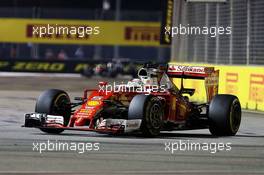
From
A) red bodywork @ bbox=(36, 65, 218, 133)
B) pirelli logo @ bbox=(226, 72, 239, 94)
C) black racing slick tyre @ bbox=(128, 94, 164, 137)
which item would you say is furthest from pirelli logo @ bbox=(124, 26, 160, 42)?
black racing slick tyre @ bbox=(128, 94, 164, 137)

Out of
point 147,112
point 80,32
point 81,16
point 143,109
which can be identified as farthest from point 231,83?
point 81,16

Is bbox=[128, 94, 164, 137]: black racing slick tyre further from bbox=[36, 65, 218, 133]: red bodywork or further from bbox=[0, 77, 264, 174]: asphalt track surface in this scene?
bbox=[36, 65, 218, 133]: red bodywork

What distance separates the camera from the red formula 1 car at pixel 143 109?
1237 centimetres

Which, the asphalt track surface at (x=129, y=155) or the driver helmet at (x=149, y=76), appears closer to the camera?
the asphalt track surface at (x=129, y=155)

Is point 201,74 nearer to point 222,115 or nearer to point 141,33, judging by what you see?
point 222,115

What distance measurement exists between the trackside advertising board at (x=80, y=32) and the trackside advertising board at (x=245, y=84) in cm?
2154

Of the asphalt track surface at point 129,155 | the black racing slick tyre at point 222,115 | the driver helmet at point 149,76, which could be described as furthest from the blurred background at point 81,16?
the asphalt track surface at point 129,155

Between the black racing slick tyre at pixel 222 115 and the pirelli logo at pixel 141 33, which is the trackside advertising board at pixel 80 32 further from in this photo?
the black racing slick tyre at pixel 222 115

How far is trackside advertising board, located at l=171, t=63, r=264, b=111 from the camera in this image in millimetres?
20172

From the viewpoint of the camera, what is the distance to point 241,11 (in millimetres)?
22250

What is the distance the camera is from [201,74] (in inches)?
552

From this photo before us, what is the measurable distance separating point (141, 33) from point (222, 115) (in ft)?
103

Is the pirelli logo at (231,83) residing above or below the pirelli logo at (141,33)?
below

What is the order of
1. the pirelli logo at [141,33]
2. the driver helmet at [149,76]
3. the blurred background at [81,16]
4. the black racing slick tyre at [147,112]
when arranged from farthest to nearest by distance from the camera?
the blurred background at [81,16], the pirelli logo at [141,33], the driver helmet at [149,76], the black racing slick tyre at [147,112]
